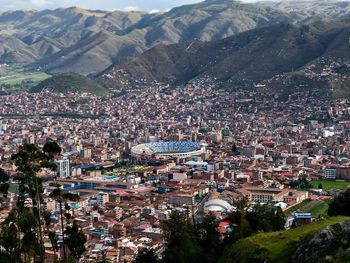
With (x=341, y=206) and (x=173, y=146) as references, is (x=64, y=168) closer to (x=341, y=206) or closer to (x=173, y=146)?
(x=173, y=146)

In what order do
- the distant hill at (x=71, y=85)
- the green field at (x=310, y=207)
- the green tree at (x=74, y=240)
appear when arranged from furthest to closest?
the distant hill at (x=71, y=85) < the green field at (x=310, y=207) < the green tree at (x=74, y=240)

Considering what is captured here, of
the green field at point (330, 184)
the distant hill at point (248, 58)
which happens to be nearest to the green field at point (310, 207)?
the green field at point (330, 184)

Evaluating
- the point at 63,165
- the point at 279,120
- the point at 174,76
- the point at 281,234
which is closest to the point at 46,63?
the point at 174,76

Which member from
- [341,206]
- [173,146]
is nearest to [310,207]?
[341,206]

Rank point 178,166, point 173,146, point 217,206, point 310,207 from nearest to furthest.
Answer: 1. point 217,206
2. point 310,207
3. point 178,166
4. point 173,146

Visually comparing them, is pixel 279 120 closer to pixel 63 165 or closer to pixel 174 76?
pixel 63 165

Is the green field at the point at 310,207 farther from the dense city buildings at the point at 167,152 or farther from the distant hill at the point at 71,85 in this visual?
the distant hill at the point at 71,85
